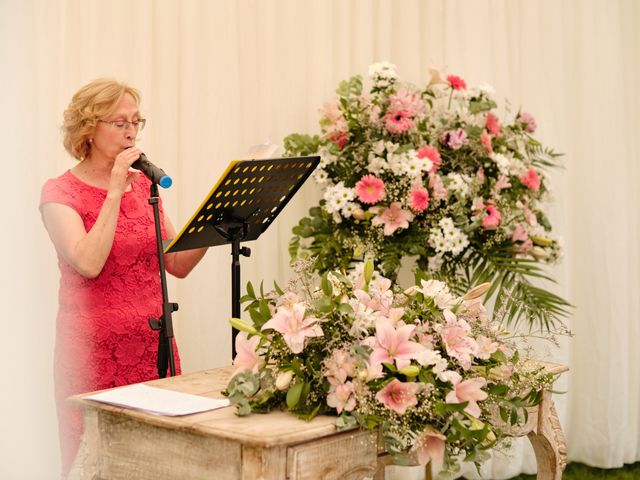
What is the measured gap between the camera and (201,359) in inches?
149

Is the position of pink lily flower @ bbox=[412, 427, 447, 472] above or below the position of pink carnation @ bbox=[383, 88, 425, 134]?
below

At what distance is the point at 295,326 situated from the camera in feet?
6.34

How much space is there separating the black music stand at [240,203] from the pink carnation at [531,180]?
4.58 ft

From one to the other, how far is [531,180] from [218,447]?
2400 millimetres

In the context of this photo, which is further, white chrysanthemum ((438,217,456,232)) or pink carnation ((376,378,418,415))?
white chrysanthemum ((438,217,456,232))

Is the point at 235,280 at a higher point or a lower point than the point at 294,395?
higher

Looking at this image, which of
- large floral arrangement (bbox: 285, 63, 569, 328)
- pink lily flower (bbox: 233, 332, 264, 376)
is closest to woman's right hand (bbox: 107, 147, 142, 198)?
pink lily flower (bbox: 233, 332, 264, 376)

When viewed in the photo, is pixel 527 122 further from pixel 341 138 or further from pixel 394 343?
pixel 394 343

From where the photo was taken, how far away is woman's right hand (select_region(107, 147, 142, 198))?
108 inches

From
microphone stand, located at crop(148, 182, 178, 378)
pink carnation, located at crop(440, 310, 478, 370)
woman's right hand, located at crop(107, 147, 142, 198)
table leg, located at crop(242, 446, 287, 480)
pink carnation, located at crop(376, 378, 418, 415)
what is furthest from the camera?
woman's right hand, located at crop(107, 147, 142, 198)

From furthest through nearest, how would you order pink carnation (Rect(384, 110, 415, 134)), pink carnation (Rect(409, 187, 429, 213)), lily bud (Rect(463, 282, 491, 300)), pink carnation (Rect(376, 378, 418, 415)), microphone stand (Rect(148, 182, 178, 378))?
1. pink carnation (Rect(384, 110, 415, 134))
2. pink carnation (Rect(409, 187, 429, 213))
3. microphone stand (Rect(148, 182, 178, 378))
4. lily bud (Rect(463, 282, 491, 300))
5. pink carnation (Rect(376, 378, 418, 415))

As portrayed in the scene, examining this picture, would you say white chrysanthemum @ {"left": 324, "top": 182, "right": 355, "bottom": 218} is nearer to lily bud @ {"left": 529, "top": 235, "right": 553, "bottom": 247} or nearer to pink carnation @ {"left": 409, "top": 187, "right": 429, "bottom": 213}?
pink carnation @ {"left": 409, "top": 187, "right": 429, "bottom": 213}

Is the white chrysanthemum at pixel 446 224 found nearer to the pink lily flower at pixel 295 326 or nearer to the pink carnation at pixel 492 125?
the pink carnation at pixel 492 125

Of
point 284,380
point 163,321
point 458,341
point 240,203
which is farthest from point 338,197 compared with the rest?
point 284,380
